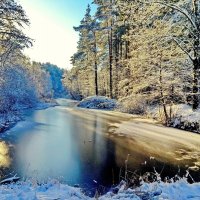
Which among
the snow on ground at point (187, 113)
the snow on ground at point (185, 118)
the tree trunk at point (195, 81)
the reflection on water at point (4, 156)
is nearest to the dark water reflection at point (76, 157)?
the reflection on water at point (4, 156)

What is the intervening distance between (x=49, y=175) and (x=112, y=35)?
107 ft

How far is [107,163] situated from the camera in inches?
370

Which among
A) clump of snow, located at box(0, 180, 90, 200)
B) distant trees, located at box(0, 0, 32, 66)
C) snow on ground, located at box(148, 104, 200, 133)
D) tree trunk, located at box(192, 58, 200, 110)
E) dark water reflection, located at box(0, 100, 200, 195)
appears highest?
distant trees, located at box(0, 0, 32, 66)

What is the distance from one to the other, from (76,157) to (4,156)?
8.39ft

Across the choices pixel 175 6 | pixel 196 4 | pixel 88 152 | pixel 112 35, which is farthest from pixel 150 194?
pixel 112 35

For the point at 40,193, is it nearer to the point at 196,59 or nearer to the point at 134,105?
the point at 196,59

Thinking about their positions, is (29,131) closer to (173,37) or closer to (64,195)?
(173,37)

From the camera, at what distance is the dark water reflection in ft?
26.9

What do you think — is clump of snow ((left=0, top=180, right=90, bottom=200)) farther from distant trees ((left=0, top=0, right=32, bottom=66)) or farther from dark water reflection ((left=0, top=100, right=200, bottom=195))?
distant trees ((left=0, top=0, right=32, bottom=66))

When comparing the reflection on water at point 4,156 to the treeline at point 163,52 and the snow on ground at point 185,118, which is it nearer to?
the treeline at point 163,52

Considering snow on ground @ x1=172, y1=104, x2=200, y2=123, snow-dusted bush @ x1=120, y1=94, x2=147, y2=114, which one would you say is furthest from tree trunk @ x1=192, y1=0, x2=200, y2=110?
snow-dusted bush @ x1=120, y1=94, x2=147, y2=114

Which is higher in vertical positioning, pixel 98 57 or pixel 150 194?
pixel 98 57

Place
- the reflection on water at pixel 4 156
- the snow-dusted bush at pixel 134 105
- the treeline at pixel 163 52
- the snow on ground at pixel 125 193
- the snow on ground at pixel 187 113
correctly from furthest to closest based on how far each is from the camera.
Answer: the snow-dusted bush at pixel 134 105, the snow on ground at pixel 187 113, the treeline at pixel 163 52, the reflection on water at pixel 4 156, the snow on ground at pixel 125 193

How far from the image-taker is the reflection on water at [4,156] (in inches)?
364
